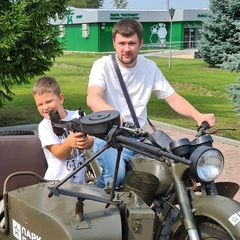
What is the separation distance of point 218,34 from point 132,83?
21.6 metres

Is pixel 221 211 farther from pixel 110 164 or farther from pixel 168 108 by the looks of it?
pixel 168 108

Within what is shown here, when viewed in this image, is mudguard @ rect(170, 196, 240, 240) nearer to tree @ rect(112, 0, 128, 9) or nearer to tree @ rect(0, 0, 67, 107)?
tree @ rect(0, 0, 67, 107)

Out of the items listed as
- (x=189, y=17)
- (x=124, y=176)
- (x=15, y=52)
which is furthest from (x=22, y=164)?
(x=189, y=17)

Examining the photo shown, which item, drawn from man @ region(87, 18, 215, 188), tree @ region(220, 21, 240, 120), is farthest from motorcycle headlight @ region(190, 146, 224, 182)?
tree @ region(220, 21, 240, 120)

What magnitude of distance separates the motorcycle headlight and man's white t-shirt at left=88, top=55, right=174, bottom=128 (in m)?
1.02

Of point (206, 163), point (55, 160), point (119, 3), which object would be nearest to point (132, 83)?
point (55, 160)

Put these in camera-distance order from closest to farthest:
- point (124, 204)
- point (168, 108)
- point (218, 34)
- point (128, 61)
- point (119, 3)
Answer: point (124, 204)
point (128, 61)
point (168, 108)
point (218, 34)
point (119, 3)

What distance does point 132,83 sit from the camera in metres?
3.63

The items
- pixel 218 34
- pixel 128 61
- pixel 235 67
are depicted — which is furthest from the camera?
pixel 218 34

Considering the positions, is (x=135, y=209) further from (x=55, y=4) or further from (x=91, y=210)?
(x=55, y=4)

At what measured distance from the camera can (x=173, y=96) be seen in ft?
12.2

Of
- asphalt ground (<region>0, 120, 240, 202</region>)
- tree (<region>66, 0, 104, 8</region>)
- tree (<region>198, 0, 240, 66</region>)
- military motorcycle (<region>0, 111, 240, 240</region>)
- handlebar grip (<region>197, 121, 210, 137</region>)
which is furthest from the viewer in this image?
tree (<region>66, 0, 104, 8</region>)

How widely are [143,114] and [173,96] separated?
27 cm

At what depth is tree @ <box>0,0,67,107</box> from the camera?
887cm
